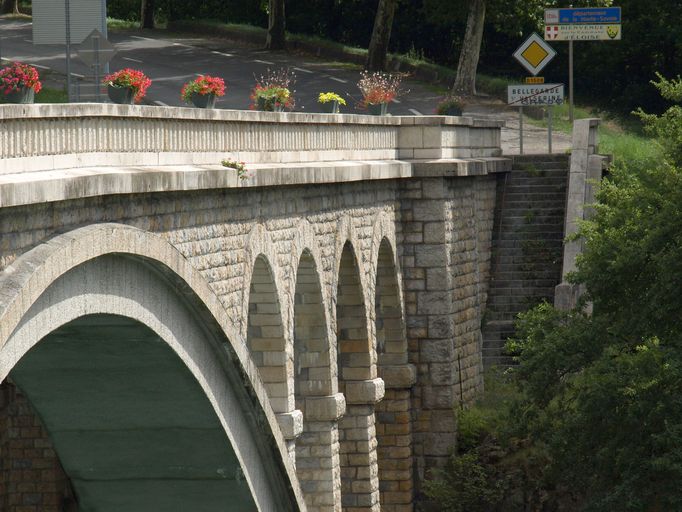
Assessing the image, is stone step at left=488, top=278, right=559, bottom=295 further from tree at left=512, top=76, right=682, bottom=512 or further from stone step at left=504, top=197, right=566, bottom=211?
tree at left=512, top=76, right=682, bottom=512

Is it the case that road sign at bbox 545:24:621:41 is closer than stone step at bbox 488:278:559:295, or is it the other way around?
stone step at bbox 488:278:559:295

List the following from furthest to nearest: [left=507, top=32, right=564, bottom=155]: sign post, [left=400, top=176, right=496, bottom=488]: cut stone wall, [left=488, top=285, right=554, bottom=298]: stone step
A: [left=507, top=32, right=564, bottom=155]: sign post < [left=488, top=285, right=554, bottom=298]: stone step < [left=400, top=176, right=496, bottom=488]: cut stone wall

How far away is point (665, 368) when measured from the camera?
67.4 feet

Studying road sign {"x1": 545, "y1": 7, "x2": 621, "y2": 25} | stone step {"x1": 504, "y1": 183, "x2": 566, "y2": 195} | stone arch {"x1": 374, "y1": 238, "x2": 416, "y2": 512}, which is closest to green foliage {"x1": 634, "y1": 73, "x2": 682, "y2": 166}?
stone arch {"x1": 374, "y1": 238, "x2": 416, "y2": 512}

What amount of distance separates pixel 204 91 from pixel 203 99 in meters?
0.10

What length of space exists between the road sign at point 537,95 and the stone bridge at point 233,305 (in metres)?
4.70

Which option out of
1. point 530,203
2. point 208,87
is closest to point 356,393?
point 208,87

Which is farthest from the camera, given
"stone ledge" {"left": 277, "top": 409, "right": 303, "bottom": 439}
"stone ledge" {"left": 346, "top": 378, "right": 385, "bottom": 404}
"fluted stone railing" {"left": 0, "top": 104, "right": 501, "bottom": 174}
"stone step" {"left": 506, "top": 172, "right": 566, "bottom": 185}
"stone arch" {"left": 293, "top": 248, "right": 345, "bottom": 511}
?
"stone step" {"left": 506, "top": 172, "right": 566, "bottom": 185}

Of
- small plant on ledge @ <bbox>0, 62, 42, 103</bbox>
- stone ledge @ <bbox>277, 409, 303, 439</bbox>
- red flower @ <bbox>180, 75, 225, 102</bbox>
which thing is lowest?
stone ledge @ <bbox>277, 409, 303, 439</bbox>

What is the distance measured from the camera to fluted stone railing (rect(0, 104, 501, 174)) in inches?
514

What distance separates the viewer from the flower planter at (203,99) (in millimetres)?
18375

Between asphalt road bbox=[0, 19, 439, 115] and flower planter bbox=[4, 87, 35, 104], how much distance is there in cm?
1988

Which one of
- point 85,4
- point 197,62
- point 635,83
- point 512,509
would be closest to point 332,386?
point 512,509

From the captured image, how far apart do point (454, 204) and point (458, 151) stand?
3.78 ft
